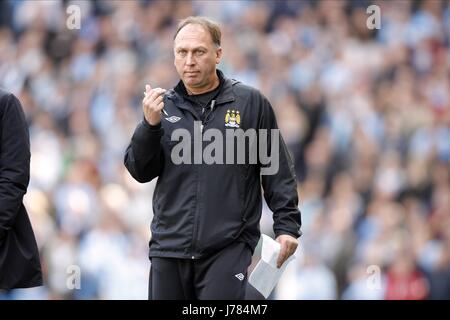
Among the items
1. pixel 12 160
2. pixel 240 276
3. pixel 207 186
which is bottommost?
pixel 240 276

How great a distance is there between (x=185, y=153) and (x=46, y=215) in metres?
6.34

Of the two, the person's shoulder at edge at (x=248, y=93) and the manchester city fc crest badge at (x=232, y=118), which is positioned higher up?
the person's shoulder at edge at (x=248, y=93)

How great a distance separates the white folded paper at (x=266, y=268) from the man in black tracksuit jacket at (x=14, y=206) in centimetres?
109

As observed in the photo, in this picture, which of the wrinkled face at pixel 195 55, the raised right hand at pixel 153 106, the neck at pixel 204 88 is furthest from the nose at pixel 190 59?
the raised right hand at pixel 153 106

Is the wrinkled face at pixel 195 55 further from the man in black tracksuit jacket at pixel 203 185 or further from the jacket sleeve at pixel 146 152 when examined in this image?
the jacket sleeve at pixel 146 152

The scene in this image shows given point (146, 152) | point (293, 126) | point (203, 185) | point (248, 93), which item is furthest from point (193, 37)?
point (293, 126)

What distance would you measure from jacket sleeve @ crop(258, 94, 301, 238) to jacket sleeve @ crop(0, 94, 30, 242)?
3.96ft

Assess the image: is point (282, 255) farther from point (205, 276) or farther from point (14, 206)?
point (14, 206)

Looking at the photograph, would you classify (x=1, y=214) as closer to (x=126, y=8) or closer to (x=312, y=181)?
(x=312, y=181)

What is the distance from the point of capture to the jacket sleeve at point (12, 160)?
18.9 ft

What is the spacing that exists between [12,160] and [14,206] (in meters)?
0.23

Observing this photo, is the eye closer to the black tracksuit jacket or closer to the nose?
the nose

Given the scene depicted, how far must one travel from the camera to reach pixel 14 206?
5.78 metres
